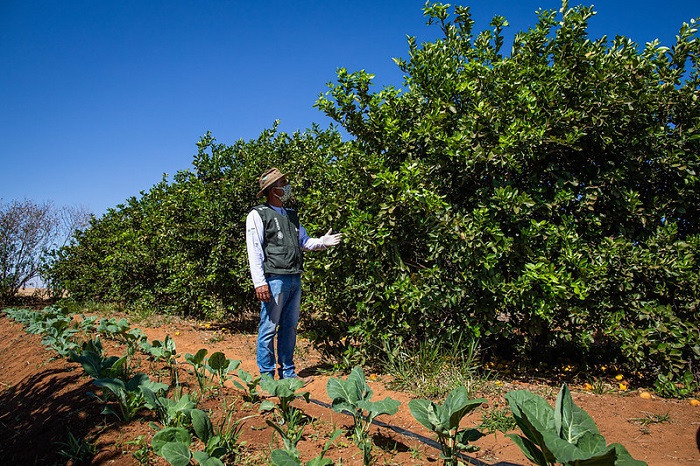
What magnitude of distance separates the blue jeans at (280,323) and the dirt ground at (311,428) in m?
0.42

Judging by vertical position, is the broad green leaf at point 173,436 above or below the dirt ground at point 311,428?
above

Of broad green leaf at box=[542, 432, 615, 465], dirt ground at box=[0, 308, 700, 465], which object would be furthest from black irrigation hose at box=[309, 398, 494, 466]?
broad green leaf at box=[542, 432, 615, 465]

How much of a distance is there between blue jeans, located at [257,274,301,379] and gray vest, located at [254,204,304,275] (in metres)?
0.09

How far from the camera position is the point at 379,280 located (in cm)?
437

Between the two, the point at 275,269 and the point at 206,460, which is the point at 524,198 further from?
the point at 206,460

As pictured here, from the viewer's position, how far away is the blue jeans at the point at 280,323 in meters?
4.33

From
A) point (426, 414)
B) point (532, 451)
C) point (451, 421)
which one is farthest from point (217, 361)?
point (532, 451)

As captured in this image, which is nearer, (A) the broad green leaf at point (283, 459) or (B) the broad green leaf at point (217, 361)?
(A) the broad green leaf at point (283, 459)

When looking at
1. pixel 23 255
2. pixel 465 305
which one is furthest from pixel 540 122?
pixel 23 255

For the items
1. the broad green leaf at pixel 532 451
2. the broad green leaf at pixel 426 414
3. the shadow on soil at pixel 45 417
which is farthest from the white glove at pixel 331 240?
the broad green leaf at pixel 532 451

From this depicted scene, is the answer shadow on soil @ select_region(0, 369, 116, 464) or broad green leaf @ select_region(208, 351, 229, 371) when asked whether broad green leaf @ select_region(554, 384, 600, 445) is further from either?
shadow on soil @ select_region(0, 369, 116, 464)

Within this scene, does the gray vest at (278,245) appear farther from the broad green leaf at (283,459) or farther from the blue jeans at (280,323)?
the broad green leaf at (283,459)

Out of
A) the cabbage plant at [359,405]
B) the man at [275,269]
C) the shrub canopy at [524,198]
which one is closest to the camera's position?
the cabbage plant at [359,405]

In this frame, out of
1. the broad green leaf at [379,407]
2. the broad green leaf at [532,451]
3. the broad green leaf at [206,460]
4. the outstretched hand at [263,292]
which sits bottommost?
the broad green leaf at [206,460]
